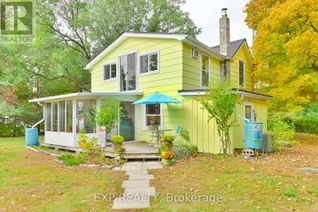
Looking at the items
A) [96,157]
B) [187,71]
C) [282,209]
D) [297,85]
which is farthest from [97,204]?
[297,85]

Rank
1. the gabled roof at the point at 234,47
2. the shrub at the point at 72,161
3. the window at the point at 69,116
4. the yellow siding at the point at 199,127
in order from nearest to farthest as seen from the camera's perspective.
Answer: the shrub at the point at 72,161, the yellow siding at the point at 199,127, the window at the point at 69,116, the gabled roof at the point at 234,47

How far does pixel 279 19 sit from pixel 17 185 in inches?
505

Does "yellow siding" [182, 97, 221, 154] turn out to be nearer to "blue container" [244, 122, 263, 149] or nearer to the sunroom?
"blue container" [244, 122, 263, 149]

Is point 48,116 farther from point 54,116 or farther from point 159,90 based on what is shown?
point 159,90

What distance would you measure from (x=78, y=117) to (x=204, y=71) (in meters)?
6.71

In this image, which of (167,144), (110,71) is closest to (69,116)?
(110,71)

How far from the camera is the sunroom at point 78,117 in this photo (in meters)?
10.9

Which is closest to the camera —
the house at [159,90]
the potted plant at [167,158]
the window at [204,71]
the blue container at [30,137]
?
the potted plant at [167,158]

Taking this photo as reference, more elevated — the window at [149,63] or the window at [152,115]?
the window at [149,63]

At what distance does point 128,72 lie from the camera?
1333 centimetres

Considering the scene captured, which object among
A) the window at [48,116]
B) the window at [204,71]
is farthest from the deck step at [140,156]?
the window at [48,116]

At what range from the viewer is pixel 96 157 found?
9.34 m

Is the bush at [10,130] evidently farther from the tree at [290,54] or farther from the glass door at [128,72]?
the tree at [290,54]

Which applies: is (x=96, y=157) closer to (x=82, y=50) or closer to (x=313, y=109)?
(x=82, y=50)
